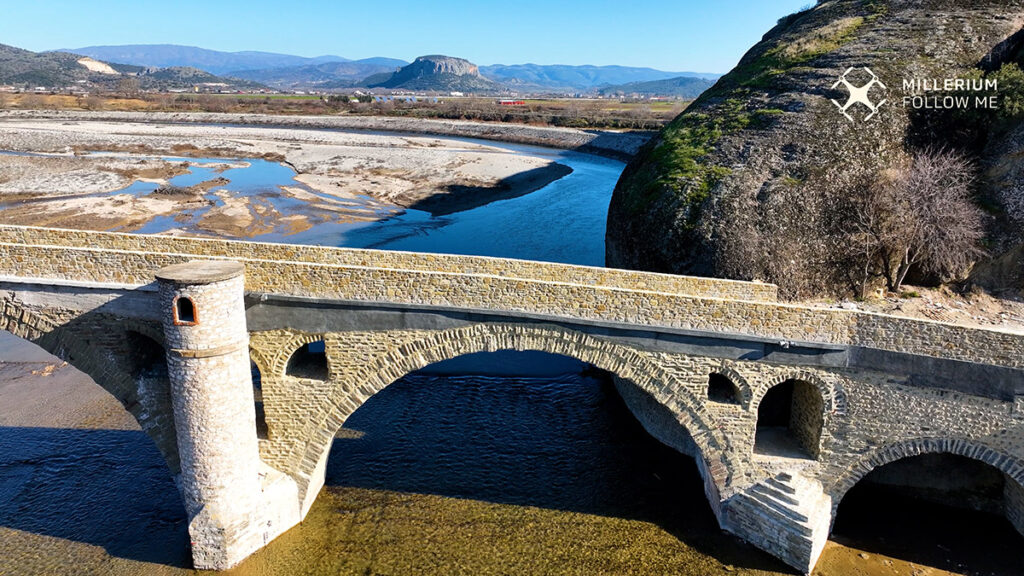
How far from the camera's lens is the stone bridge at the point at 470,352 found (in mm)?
12688

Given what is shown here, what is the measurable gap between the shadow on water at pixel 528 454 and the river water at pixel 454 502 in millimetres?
53

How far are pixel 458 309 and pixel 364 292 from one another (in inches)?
81.2

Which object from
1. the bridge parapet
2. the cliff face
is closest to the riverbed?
the cliff face

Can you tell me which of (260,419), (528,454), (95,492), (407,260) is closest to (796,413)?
(528,454)

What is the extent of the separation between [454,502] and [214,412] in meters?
6.35

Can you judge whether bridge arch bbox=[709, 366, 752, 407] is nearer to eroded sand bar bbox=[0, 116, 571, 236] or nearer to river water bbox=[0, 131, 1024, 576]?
river water bbox=[0, 131, 1024, 576]

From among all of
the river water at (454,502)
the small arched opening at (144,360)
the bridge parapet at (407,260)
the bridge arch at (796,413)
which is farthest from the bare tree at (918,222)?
the small arched opening at (144,360)

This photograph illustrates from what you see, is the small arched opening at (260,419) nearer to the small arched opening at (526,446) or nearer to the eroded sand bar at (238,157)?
the small arched opening at (526,446)

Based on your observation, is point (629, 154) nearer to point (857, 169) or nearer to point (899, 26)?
point (899, 26)

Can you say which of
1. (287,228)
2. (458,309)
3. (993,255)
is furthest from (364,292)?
(287,228)

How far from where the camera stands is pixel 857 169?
1988 cm

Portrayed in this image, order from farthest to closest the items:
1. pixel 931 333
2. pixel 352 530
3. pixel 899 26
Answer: pixel 899 26 < pixel 352 530 < pixel 931 333

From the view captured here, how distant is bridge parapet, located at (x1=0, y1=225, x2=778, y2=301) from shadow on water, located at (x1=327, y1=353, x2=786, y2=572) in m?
5.30

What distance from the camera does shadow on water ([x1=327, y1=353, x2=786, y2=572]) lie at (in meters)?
15.9
